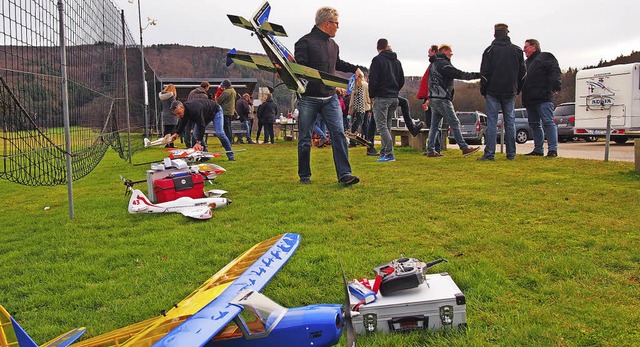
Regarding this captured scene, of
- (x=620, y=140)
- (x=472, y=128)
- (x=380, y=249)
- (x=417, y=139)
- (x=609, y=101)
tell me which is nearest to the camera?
(x=380, y=249)

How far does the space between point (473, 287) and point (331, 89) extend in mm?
4143

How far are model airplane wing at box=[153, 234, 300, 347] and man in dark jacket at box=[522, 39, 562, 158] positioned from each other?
26.8 feet

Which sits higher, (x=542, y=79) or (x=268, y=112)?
(x=542, y=79)

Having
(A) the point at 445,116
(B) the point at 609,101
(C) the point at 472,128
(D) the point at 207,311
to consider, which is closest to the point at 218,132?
(A) the point at 445,116

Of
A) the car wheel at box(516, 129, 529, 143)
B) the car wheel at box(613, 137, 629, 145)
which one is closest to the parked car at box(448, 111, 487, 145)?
the car wheel at box(516, 129, 529, 143)

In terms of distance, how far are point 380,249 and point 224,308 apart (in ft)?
6.44

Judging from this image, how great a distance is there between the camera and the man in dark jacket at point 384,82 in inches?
357

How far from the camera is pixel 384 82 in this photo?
9.12 meters

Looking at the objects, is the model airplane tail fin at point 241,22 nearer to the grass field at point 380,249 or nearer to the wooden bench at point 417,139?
the grass field at point 380,249

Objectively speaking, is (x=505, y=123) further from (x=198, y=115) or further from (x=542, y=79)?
(x=198, y=115)

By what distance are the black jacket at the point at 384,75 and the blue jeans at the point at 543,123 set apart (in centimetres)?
282

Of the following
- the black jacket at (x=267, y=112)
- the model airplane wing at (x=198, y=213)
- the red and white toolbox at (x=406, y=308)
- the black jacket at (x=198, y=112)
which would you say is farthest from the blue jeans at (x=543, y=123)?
the black jacket at (x=267, y=112)

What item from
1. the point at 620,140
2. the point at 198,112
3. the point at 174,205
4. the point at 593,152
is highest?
the point at 198,112

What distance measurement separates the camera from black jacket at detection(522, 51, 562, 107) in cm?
923
